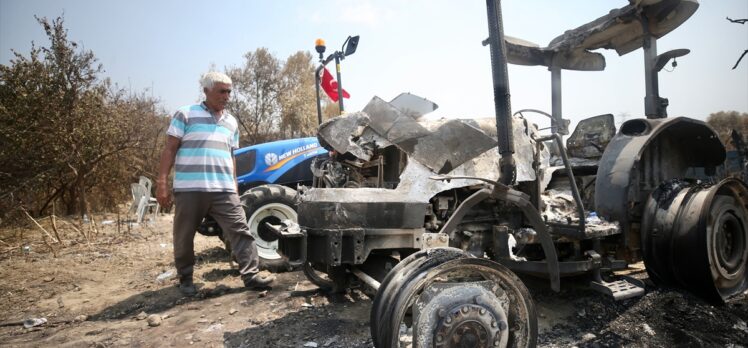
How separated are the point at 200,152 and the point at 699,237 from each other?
4.12m

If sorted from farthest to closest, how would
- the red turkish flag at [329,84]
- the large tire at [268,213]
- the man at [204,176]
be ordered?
the red turkish flag at [329,84] < the large tire at [268,213] < the man at [204,176]

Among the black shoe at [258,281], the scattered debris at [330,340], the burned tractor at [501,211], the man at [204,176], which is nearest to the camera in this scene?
the burned tractor at [501,211]

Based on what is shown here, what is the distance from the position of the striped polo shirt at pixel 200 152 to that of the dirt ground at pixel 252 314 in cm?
109

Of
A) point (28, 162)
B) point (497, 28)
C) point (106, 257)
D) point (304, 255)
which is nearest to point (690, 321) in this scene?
point (497, 28)

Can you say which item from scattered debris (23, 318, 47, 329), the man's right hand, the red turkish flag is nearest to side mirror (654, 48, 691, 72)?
the red turkish flag

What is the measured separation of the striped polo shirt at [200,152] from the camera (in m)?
3.57

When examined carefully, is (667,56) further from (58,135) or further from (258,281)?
(58,135)

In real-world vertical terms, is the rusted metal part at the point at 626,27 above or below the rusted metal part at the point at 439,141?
above

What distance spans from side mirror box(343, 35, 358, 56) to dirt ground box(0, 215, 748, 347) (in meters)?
2.83

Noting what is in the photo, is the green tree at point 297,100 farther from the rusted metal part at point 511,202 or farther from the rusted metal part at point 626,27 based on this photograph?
the rusted metal part at point 511,202

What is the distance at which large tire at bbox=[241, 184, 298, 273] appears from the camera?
5.01m

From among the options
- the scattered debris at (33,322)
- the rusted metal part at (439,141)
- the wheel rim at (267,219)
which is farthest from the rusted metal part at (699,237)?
the scattered debris at (33,322)

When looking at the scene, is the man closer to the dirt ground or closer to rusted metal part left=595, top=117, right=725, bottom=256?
the dirt ground

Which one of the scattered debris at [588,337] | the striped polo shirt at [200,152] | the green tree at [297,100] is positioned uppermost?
the green tree at [297,100]
